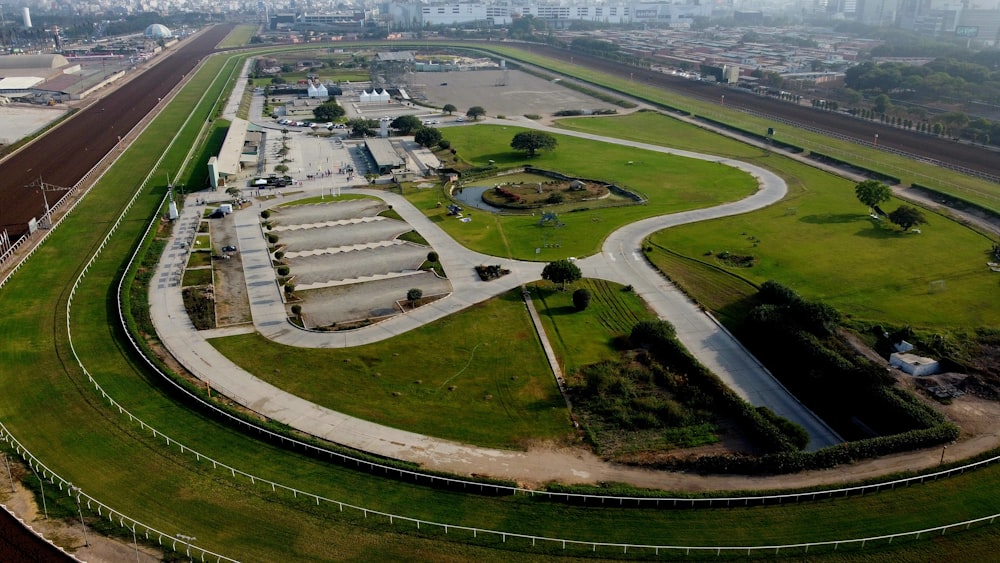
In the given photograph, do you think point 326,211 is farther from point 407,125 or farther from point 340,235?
point 407,125

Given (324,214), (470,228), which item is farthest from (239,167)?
(470,228)

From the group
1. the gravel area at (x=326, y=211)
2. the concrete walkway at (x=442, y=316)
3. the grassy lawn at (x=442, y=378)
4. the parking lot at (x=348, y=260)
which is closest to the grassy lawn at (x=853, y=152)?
the concrete walkway at (x=442, y=316)

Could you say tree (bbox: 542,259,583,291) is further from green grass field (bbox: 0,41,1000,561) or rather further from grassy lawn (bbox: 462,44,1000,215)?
grassy lawn (bbox: 462,44,1000,215)

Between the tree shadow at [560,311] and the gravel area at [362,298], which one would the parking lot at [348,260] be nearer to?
the gravel area at [362,298]

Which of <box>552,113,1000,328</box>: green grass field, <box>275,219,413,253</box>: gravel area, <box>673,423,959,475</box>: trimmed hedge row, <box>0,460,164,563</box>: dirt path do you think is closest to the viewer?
<box>0,460,164,563</box>: dirt path

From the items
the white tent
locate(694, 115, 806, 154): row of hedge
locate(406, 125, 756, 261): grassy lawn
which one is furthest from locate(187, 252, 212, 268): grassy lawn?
the white tent

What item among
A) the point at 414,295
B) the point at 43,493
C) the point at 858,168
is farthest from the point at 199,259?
the point at 858,168

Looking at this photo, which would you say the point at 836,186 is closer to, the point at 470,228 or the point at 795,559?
the point at 470,228
